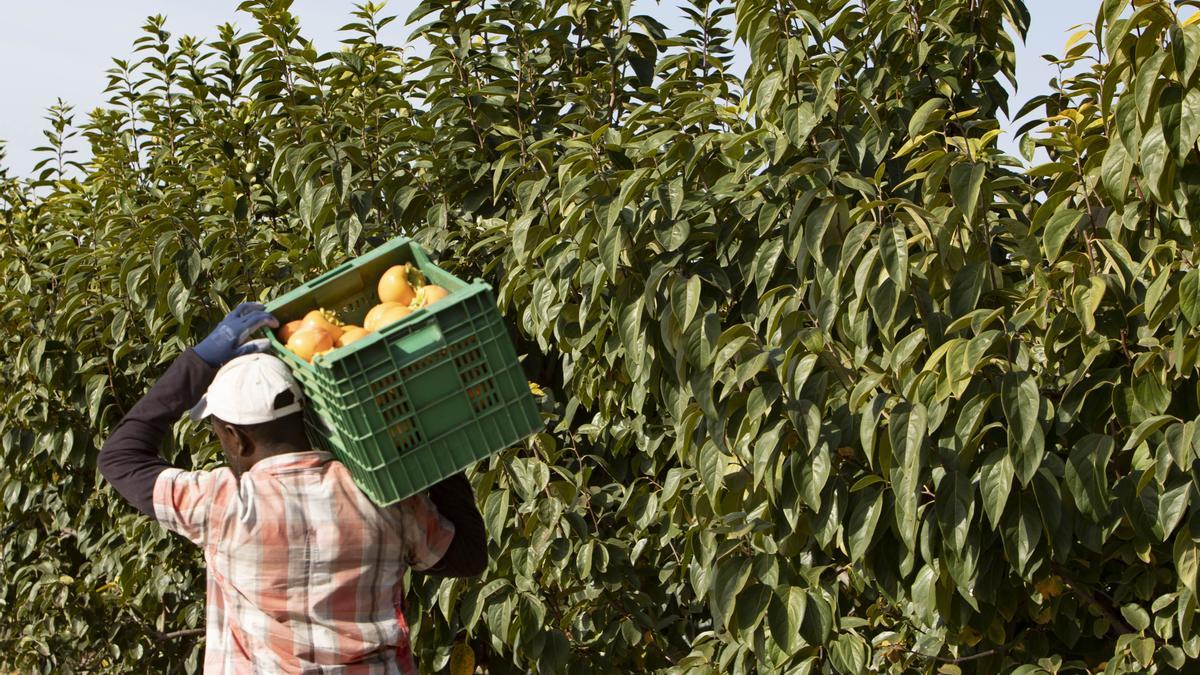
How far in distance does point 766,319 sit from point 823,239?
0.36 metres

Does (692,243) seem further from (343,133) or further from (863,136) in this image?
(343,133)

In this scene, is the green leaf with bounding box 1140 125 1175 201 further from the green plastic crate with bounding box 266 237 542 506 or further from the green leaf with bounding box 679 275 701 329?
the green plastic crate with bounding box 266 237 542 506

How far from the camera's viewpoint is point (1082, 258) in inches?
108

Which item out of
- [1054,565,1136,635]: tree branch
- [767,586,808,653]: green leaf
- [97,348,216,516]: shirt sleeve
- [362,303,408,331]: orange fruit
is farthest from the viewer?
[767,586,808,653]: green leaf

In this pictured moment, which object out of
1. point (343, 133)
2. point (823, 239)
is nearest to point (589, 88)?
point (343, 133)

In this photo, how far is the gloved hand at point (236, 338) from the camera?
2705 mm

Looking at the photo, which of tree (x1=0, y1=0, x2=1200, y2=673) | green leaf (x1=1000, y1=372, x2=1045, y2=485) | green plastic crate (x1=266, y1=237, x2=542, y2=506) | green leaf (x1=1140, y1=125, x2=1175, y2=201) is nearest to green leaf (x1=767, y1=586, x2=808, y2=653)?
tree (x1=0, y1=0, x2=1200, y2=673)

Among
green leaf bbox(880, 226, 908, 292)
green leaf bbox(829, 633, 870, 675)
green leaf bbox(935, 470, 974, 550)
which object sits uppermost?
green leaf bbox(880, 226, 908, 292)

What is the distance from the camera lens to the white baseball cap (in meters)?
2.62

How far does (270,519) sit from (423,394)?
40 cm

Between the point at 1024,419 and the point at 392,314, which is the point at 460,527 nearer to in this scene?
the point at 392,314

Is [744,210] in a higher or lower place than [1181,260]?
higher

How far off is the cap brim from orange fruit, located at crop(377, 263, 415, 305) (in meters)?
0.39

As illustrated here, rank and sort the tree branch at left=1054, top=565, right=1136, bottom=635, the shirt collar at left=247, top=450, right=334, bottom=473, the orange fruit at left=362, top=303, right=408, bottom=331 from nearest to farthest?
the orange fruit at left=362, top=303, right=408, bottom=331 < the shirt collar at left=247, top=450, right=334, bottom=473 < the tree branch at left=1054, top=565, right=1136, bottom=635
